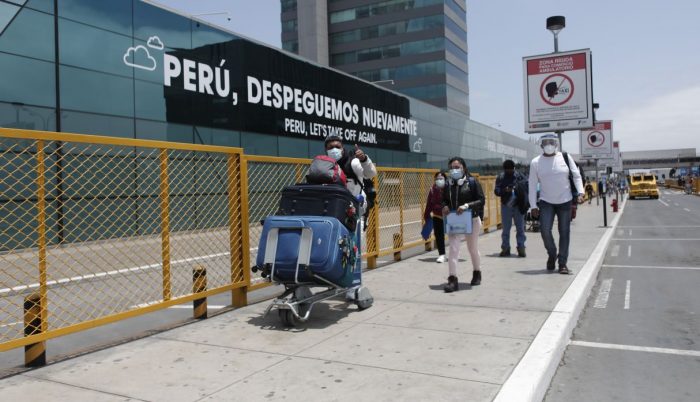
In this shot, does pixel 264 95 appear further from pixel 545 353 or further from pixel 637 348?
pixel 545 353

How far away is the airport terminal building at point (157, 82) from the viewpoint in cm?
1383

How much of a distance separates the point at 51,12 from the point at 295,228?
13.4 m

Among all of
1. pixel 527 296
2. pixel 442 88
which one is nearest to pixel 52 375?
pixel 527 296

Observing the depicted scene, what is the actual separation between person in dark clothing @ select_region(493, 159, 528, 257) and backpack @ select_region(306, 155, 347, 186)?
542 cm

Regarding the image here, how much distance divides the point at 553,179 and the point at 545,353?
14.8ft

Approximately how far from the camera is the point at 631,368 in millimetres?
4062

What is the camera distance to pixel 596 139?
805 inches

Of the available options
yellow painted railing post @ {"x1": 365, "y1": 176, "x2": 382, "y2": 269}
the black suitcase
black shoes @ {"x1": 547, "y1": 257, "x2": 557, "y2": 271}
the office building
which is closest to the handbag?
yellow painted railing post @ {"x1": 365, "y1": 176, "x2": 382, "y2": 269}

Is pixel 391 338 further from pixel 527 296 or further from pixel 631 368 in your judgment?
pixel 527 296

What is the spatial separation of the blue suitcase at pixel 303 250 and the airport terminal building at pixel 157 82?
38.5ft

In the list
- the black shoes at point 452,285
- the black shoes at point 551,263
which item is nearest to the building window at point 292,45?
the black shoes at point 551,263

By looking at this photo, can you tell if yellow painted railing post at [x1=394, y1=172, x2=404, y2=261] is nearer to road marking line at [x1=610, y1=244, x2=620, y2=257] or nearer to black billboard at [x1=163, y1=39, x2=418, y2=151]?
road marking line at [x1=610, y1=244, x2=620, y2=257]

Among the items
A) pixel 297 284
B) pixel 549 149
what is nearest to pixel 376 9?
pixel 549 149

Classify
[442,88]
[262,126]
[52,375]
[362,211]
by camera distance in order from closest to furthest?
1. [52,375]
2. [362,211]
3. [262,126]
4. [442,88]
